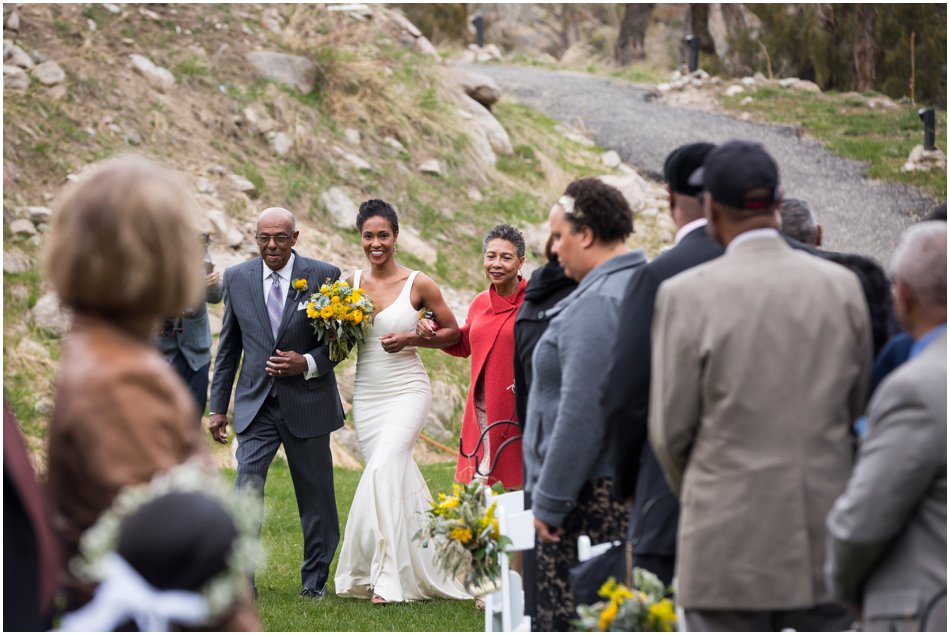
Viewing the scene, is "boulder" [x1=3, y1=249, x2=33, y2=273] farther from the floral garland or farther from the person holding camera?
the floral garland

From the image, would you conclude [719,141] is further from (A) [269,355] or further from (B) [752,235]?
(B) [752,235]

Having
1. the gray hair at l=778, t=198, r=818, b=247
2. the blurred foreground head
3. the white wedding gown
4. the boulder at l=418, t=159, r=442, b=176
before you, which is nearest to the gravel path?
the boulder at l=418, t=159, r=442, b=176

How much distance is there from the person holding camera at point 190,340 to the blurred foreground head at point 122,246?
7760mm

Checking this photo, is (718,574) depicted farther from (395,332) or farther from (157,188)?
(395,332)

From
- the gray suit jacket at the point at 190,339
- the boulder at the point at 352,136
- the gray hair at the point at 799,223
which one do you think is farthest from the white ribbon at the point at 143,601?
the boulder at the point at 352,136

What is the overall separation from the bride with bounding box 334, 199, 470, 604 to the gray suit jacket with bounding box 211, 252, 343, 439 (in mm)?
324

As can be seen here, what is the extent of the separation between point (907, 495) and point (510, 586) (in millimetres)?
2666

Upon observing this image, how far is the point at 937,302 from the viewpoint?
3748mm

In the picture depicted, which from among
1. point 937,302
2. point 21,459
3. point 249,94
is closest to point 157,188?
point 21,459

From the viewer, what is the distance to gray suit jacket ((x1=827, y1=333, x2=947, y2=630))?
3.42m

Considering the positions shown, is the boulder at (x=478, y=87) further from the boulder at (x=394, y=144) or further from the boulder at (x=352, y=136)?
the boulder at (x=352, y=136)

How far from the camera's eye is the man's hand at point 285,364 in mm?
8195

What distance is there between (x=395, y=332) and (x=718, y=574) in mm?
4959

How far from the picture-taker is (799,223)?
5.74 m
